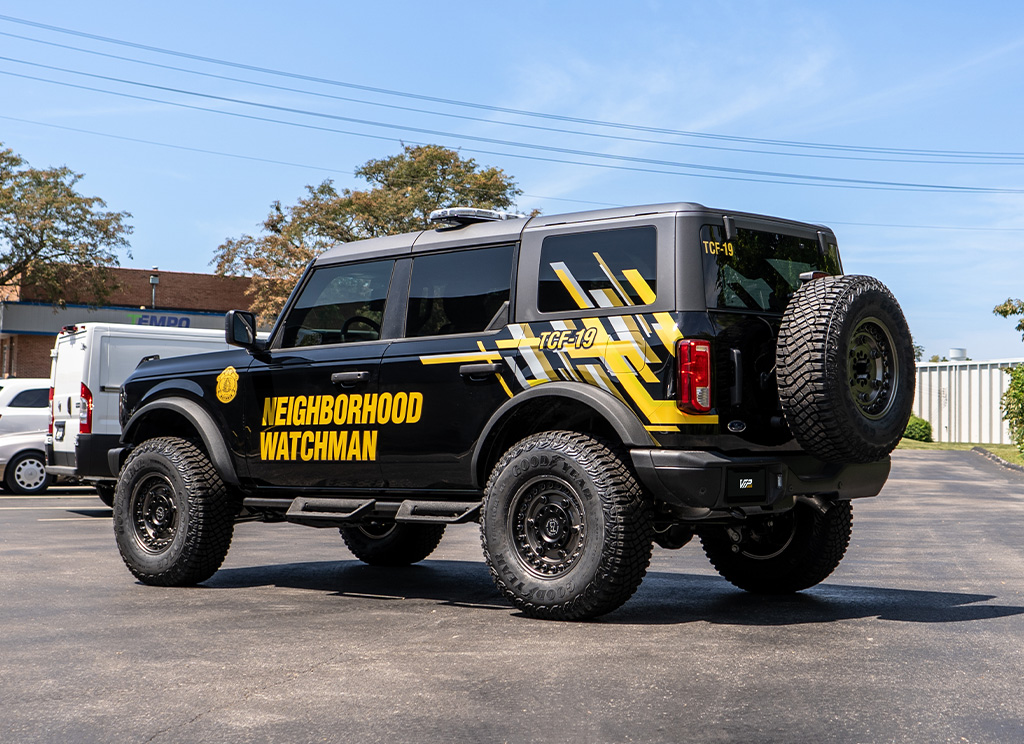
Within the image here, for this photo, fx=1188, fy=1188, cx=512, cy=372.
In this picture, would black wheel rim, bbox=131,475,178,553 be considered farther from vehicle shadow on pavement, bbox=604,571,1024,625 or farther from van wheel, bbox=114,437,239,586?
vehicle shadow on pavement, bbox=604,571,1024,625

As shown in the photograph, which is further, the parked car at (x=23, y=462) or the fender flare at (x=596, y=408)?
the parked car at (x=23, y=462)

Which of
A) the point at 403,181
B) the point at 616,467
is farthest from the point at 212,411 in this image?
the point at 403,181

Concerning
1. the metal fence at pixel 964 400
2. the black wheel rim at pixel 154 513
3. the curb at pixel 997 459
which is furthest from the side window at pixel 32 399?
the metal fence at pixel 964 400

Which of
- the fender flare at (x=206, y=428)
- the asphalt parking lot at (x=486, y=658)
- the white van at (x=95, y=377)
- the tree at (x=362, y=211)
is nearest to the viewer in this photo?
the asphalt parking lot at (x=486, y=658)

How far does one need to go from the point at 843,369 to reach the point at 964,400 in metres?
47.2

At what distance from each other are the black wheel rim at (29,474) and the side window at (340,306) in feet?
39.0

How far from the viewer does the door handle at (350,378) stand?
7508 mm

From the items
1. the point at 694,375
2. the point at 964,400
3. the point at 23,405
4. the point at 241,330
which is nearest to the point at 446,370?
the point at 694,375

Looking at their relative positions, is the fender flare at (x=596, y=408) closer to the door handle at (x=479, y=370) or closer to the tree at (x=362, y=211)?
the door handle at (x=479, y=370)

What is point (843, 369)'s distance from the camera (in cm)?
623

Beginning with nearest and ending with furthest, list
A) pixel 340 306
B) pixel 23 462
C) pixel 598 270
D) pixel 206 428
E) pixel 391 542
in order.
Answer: pixel 598 270, pixel 340 306, pixel 206 428, pixel 391 542, pixel 23 462

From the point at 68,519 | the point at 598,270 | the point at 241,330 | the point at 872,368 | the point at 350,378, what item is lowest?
the point at 68,519

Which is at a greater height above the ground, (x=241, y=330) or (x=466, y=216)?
(x=466, y=216)

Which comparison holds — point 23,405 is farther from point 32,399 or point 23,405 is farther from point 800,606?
point 800,606
